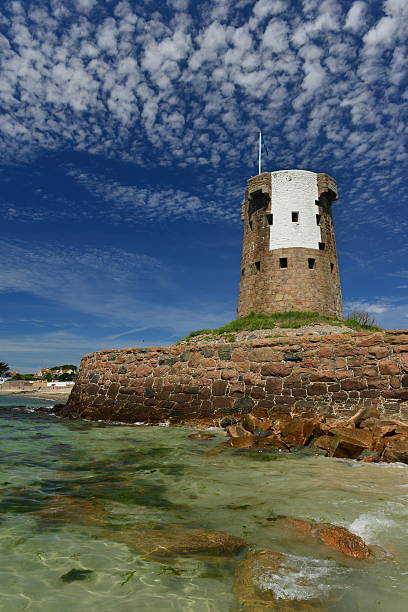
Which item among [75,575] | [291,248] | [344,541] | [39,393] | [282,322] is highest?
[291,248]

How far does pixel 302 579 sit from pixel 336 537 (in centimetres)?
67

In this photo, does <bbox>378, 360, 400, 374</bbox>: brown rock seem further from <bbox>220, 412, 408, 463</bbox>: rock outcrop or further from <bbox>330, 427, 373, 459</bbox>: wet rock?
<bbox>330, 427, 373, 459</bbox>: wet rock

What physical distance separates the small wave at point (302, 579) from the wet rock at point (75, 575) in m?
1.06

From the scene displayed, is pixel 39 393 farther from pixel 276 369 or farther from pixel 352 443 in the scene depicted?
pixel 352 443

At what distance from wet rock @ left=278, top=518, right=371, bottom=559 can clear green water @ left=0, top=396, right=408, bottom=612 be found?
11 cm

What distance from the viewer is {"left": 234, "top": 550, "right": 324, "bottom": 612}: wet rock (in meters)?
1.97

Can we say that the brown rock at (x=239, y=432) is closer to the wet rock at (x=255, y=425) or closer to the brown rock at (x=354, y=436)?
the wet rock at (x=255, y=425)

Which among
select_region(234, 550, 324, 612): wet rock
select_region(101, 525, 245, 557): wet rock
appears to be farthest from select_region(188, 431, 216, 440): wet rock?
select_region(234, 550, 324, 612): wet rock

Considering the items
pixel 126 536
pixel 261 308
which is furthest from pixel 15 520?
pixel 261 308

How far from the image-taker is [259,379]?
9.09 metres

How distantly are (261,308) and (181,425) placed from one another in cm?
1274

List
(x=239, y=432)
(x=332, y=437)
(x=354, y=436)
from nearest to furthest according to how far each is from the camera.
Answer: (x=354, y=436) < (x=332, y=437) < (x=239, y=432)

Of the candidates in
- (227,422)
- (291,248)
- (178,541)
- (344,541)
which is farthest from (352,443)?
(291,248)

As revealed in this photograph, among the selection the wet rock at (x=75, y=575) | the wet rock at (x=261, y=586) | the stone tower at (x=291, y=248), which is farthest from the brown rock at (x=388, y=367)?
the stone tower at (x=291, y=248)
